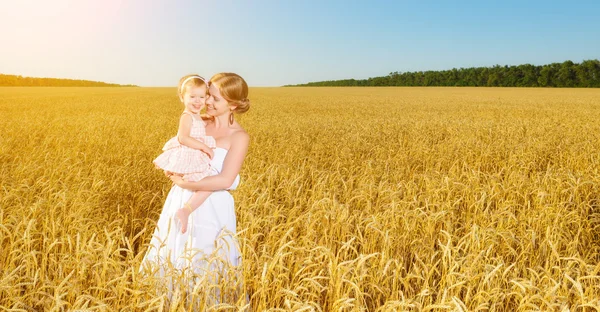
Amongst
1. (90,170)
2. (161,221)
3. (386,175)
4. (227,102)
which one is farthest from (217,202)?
(90,170)

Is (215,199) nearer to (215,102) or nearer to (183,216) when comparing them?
(183,216)

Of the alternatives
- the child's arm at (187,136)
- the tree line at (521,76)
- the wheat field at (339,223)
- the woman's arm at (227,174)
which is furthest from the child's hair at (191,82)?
the tree line at (521,76)

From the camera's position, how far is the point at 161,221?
2713 mm

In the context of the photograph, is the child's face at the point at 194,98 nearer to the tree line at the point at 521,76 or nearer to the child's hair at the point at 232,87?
the child's hair at the point at 232,87

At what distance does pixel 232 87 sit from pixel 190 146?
39 cm

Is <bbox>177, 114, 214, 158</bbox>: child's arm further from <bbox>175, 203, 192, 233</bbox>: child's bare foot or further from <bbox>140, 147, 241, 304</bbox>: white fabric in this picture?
<bbox>175, 203, 192, 233</bbox>: child's bare foot

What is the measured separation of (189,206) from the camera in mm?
2471

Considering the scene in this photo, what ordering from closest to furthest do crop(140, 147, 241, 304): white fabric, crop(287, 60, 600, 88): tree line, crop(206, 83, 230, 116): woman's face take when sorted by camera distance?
1. crop(206, 83, 230, 116): woman's face
2. crop(140, 147, 241, 304): white fabric
3. crop(287, 60, 600, 88): tree line

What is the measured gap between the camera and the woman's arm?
2451mm

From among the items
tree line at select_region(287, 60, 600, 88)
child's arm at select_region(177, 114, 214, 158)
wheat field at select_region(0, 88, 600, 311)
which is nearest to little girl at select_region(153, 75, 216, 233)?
child's arm at select_region(177, 114, 214, 158)

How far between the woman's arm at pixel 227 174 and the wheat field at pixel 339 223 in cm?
36

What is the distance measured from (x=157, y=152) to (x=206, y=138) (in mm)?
5470

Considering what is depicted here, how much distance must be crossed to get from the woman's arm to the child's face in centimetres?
25

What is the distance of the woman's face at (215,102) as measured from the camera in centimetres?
245
